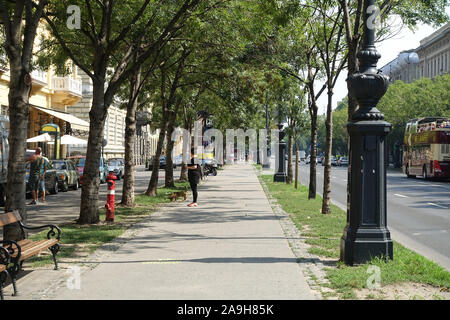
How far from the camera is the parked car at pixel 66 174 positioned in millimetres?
25016

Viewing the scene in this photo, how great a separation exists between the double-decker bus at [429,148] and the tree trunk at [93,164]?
30.4 metres

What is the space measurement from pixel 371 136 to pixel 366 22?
1658 millimetres

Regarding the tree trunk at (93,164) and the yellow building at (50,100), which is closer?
the tree trunk at (93,164)

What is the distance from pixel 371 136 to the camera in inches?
322

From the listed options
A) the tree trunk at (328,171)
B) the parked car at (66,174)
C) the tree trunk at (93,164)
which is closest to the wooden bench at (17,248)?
the tree trunk at (93,164)

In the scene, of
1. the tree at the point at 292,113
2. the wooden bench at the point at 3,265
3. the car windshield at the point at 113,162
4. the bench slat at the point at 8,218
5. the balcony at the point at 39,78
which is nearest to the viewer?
the wooden bench at the point at 3,265

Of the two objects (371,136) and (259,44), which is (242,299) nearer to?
(371,136)

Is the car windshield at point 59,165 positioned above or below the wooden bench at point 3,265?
above

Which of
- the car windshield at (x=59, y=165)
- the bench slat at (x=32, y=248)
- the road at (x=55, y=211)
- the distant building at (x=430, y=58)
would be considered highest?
the distant building at (x=430, y=58)

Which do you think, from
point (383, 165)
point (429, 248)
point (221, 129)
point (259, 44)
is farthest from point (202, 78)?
point (221, 129)

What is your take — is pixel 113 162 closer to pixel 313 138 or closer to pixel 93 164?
pixel 313 138

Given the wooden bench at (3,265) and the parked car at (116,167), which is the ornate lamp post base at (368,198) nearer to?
the wooden bench at (3,265)

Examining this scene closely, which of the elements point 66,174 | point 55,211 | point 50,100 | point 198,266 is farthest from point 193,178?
point 50,100

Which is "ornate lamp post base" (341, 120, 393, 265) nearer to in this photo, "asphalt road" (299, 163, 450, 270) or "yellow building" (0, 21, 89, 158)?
"asphalt road" (299, 163, 450, 270)
